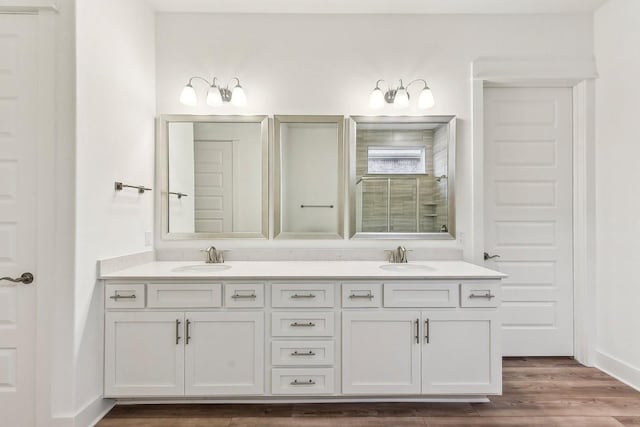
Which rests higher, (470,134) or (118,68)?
(118,68)

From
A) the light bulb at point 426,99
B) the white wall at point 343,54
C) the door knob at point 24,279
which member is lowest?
the door knob at point 24,279

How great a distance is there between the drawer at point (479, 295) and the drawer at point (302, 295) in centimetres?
80

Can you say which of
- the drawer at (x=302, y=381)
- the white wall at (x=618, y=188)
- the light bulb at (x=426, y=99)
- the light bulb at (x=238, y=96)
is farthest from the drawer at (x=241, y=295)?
the white wall at (x=618, y=188)

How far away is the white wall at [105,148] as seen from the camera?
1.92 m

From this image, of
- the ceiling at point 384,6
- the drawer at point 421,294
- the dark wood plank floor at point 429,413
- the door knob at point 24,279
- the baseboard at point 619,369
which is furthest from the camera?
the ceiling at point 384,6

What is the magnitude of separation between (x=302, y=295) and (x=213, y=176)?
122 centimetres

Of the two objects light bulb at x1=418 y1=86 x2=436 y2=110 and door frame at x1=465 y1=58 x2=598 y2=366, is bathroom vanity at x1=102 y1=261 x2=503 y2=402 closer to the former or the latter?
door frame at x1=465 y1=58 x2=598 y2=366

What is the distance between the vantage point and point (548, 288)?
2887 millimetres

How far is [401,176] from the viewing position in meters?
2.72

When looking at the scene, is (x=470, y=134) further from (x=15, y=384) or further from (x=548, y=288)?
(x=15, y=384)

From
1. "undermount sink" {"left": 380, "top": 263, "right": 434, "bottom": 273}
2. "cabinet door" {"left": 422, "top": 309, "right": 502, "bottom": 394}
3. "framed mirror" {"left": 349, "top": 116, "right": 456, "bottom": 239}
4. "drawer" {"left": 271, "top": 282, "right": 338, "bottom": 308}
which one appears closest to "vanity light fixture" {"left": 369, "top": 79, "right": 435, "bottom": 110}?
"framed mirror" {"left": 349, "top": 116, "right": 456, "bottom": 239}

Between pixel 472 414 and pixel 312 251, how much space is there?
4.79 feet

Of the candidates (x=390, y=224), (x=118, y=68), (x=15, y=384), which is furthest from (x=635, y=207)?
(x=15, y=384)

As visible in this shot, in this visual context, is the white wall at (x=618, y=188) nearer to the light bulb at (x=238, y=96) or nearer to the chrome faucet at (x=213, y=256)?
the light bulb at (x=238, y=96)
